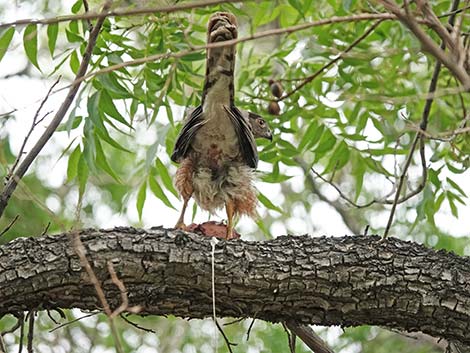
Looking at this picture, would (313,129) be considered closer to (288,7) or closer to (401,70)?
(288,7)

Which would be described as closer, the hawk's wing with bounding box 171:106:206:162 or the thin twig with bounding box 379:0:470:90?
the thin twig with bounding box 379:0:470:90

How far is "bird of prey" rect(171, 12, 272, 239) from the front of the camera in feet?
16.4

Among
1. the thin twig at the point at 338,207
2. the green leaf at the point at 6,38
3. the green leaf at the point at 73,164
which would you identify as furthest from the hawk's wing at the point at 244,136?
the thin twig at the point at 338,207

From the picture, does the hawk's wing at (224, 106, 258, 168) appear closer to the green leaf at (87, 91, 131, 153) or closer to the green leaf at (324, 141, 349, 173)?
the green leaf at (324, 141, 349, 173)

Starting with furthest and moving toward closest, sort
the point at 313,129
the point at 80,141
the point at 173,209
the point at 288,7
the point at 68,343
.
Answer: the point at 68,343 < the point at 288,7 < the point at 313,129 < the point at 173,209 < the point at 80,141

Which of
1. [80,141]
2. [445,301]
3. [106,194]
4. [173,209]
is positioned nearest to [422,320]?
[445,301]

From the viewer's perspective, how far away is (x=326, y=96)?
18.4 feet

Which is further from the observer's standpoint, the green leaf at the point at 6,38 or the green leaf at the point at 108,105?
the green leaf at the point at 108,105

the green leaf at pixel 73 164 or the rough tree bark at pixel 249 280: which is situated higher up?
the green leaf at pixel 73 164

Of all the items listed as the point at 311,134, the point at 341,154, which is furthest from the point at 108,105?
the point at 341,154

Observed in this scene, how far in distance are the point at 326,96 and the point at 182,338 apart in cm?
553

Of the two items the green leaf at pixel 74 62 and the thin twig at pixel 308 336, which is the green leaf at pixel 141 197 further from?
the thin twig at pixel 308 336

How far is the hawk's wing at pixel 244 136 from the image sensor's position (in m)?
5.12

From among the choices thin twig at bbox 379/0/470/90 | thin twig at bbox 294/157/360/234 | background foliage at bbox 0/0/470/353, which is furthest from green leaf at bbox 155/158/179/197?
thin twig at bbox 294/157/360/234
